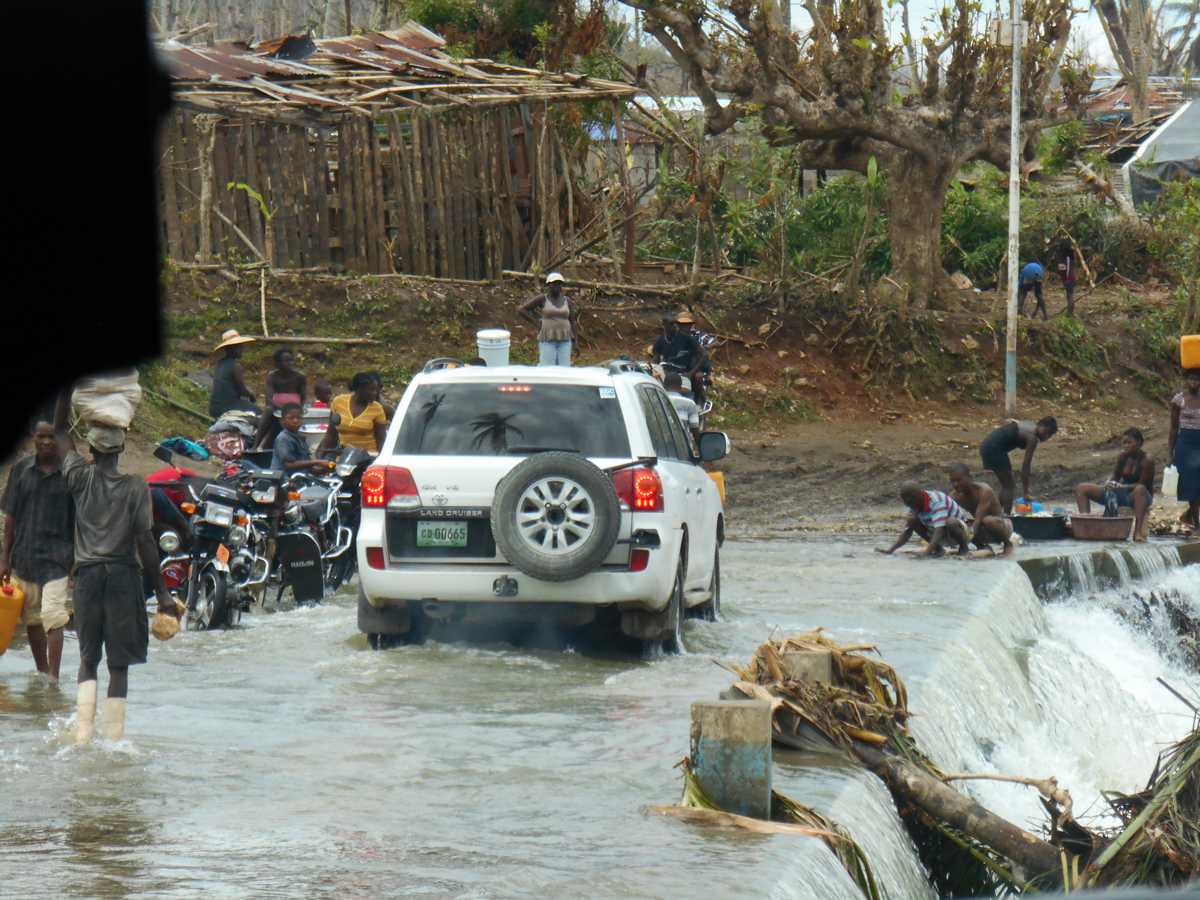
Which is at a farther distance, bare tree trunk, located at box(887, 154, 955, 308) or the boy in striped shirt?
bare tree trunk, located at box(887, 154, 955, 308)

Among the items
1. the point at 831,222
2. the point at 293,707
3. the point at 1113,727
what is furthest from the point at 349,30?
the point at 293,707

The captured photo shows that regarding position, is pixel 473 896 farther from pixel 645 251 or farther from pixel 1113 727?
pixel 645 251

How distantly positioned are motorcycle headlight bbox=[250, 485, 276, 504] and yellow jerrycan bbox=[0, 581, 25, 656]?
3095 millimetres

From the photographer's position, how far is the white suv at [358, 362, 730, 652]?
1009 cm

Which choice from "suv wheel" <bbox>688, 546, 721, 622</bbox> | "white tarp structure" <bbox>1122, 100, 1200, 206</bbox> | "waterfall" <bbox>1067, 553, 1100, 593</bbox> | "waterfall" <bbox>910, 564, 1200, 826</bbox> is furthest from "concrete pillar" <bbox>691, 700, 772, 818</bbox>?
"white tarp structure" <bbox>1122, 100, 1200, 206</bbox>

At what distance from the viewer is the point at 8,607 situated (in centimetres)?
952

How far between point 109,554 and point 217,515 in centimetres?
361

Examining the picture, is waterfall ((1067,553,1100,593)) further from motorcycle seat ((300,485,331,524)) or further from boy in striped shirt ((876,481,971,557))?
motorcycle seat ((300,485,331,524))

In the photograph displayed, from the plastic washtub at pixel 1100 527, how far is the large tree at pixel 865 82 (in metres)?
9.83

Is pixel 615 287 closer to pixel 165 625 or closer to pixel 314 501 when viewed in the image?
pixel 314 501

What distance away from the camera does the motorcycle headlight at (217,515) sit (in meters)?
11.7

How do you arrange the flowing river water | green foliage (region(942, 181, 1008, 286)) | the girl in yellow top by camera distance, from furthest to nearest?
green foliage (region(942, 181, 1008, 286)) → the girl in yellow top → the flowing river water

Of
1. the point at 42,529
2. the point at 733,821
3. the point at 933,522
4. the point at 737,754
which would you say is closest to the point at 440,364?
the point at 42,529

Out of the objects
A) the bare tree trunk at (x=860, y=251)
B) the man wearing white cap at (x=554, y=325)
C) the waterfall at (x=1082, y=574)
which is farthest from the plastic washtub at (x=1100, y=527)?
the bare tree trunk at (x=860, y=251)
